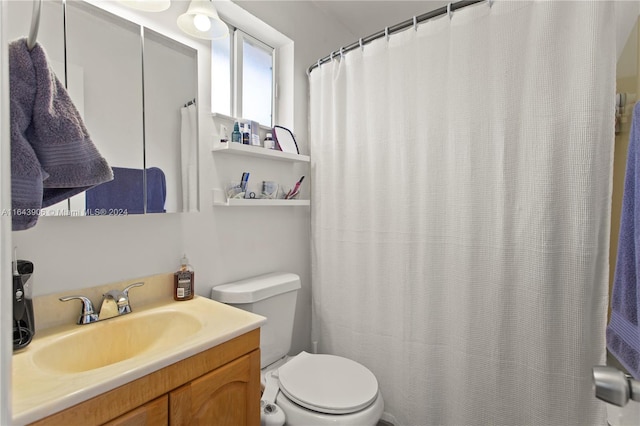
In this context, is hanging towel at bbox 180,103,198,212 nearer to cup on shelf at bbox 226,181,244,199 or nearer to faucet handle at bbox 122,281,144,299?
cup on shelf at bbox 226,181,244,199

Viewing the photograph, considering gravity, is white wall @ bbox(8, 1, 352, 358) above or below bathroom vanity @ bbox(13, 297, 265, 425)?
above

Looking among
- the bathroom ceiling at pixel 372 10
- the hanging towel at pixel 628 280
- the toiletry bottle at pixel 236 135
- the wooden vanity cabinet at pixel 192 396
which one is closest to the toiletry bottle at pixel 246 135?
the toiletry bottle at pixel 236 135

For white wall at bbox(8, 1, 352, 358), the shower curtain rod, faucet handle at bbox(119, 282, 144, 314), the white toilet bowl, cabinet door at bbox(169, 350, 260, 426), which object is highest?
the shower curtain rod

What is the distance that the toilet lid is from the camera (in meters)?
1.20

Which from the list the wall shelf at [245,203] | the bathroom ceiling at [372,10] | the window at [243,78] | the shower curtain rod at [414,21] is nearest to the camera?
the shower curtain rod at [414,21]

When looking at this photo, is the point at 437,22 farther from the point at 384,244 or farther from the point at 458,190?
the point at 384,244

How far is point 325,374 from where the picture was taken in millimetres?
1409

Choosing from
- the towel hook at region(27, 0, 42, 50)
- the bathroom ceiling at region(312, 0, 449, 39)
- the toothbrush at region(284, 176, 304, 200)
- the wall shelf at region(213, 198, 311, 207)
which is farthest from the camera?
the bathroom ceiling at region(312, 0, 449, 39)

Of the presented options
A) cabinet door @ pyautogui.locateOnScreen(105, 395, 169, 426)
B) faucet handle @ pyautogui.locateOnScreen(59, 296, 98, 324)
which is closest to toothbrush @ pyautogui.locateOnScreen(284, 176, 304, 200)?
faucet handle @ pyautogui.locateOnScreen(59, 296, 98, 324)

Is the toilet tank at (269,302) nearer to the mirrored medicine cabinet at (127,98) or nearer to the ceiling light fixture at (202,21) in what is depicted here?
the mirrored medicine cabinet at (127,98)

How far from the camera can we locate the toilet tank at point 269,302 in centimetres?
143

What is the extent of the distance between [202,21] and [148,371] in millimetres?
1286

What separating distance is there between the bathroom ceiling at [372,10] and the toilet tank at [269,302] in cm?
168

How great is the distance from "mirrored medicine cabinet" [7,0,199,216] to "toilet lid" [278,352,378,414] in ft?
2.78
